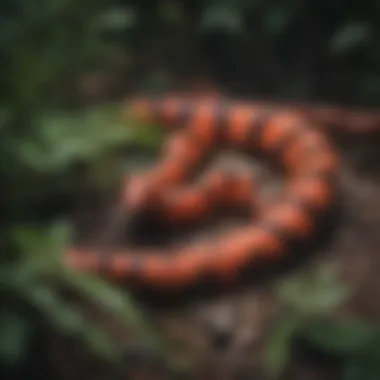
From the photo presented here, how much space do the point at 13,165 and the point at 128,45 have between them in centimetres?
203

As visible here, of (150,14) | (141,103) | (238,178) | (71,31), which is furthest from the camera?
(150,14)

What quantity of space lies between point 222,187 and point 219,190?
0.02 metres

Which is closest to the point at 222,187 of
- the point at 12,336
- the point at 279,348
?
the point at 279,348

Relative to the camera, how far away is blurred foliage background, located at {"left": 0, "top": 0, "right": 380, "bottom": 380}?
202 centimetres

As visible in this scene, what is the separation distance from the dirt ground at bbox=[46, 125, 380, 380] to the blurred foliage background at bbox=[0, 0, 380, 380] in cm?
7

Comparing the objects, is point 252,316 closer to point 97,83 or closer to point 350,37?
Answer: point 97,83

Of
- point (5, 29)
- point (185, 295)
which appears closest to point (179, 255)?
point (185, 295)

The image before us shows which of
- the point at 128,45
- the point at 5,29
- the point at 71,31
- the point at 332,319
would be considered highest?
the point at 128,45

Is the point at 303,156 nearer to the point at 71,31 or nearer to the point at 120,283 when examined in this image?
the point at 120,283

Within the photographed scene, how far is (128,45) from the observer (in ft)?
13.2

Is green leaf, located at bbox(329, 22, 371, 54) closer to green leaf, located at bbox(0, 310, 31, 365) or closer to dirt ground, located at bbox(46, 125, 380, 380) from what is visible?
dirt ground, located at bbox(46, 125, 380, 380)

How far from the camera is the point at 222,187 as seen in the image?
10.7 feet

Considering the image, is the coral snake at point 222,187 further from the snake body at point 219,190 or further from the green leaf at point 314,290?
the green leaf at point 314,290

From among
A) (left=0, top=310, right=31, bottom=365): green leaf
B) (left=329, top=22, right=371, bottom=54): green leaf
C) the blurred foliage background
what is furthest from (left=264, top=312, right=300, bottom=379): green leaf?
(left=329, top=22, right=371, bottom=54): green leaf
